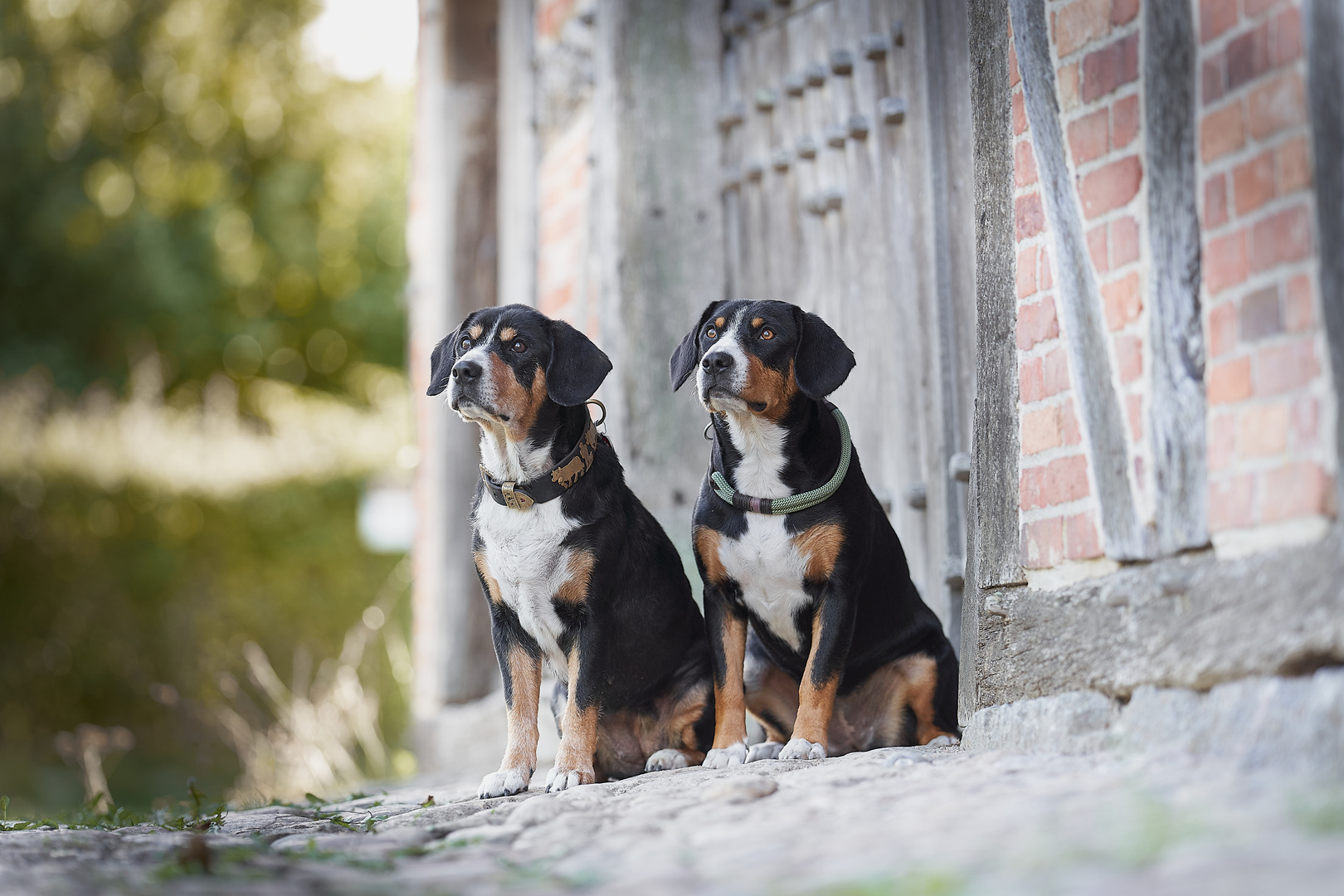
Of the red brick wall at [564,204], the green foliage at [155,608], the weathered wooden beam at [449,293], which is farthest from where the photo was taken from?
the green foliage at [155,608]

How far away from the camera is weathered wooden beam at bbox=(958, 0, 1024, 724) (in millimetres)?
3125

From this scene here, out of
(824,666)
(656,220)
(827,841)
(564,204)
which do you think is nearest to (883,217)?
(656,220)

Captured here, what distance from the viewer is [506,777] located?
11.1 feet

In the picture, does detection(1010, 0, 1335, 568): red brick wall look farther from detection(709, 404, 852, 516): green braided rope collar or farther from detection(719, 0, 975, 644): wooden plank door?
detection(719, 0, 975, 644): wooden plank door

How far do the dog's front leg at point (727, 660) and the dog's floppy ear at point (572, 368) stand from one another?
0.69 metres

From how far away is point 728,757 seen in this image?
340 centimetres

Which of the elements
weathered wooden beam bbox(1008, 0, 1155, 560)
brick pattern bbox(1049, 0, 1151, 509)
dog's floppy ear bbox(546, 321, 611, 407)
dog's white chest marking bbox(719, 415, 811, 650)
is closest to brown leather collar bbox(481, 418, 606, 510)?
dog's floppy ear bbox(546, 321, 611, 407)

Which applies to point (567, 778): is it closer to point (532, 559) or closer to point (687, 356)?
point (532, 559)

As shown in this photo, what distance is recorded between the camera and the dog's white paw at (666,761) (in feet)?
12.0

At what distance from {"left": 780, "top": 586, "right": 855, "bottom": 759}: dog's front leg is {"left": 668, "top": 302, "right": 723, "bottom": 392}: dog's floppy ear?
0.78 metres

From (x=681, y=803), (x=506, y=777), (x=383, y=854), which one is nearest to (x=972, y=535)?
(x=681, y=803)

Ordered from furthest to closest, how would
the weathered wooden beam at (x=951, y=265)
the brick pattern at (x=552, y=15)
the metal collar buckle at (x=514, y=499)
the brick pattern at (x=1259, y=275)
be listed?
the brick pattern at (x=552, y=15), the weathered wooden beam at (x=951, y=265), the metal collar buckle at (x=514, y=499), the brick pattern at (x=1259, y=275)

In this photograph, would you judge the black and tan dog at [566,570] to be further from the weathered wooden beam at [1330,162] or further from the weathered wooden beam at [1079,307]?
the weathered wooden beam at [1330,162]

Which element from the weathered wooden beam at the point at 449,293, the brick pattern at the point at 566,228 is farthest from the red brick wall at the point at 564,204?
the weathered wooden beam at the point at 449,293
